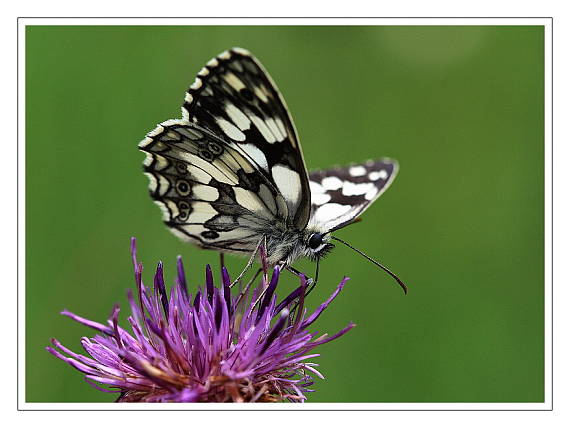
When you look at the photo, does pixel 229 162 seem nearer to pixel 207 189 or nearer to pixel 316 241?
pixel 207 189

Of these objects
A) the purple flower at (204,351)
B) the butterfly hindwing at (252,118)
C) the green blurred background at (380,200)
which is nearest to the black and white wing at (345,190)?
the butterfly hindwing at (252,118)

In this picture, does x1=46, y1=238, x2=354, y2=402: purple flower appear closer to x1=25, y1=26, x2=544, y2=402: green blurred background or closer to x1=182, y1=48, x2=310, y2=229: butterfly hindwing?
x1=182, y1=48, x2=310, y2=229: butterfly hindwing

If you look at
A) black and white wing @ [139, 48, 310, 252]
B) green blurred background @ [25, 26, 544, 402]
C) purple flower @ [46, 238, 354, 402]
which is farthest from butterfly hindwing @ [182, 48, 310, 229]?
green blurred background @ [25, 26, 544, 402]

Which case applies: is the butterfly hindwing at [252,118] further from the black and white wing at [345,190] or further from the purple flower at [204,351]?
the purple flower at [204,351]

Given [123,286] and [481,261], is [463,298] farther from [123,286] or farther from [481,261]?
[123,286]

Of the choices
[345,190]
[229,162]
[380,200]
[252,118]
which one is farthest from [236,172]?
[380,200]

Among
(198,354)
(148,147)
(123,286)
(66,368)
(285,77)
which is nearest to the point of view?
(198,354)
